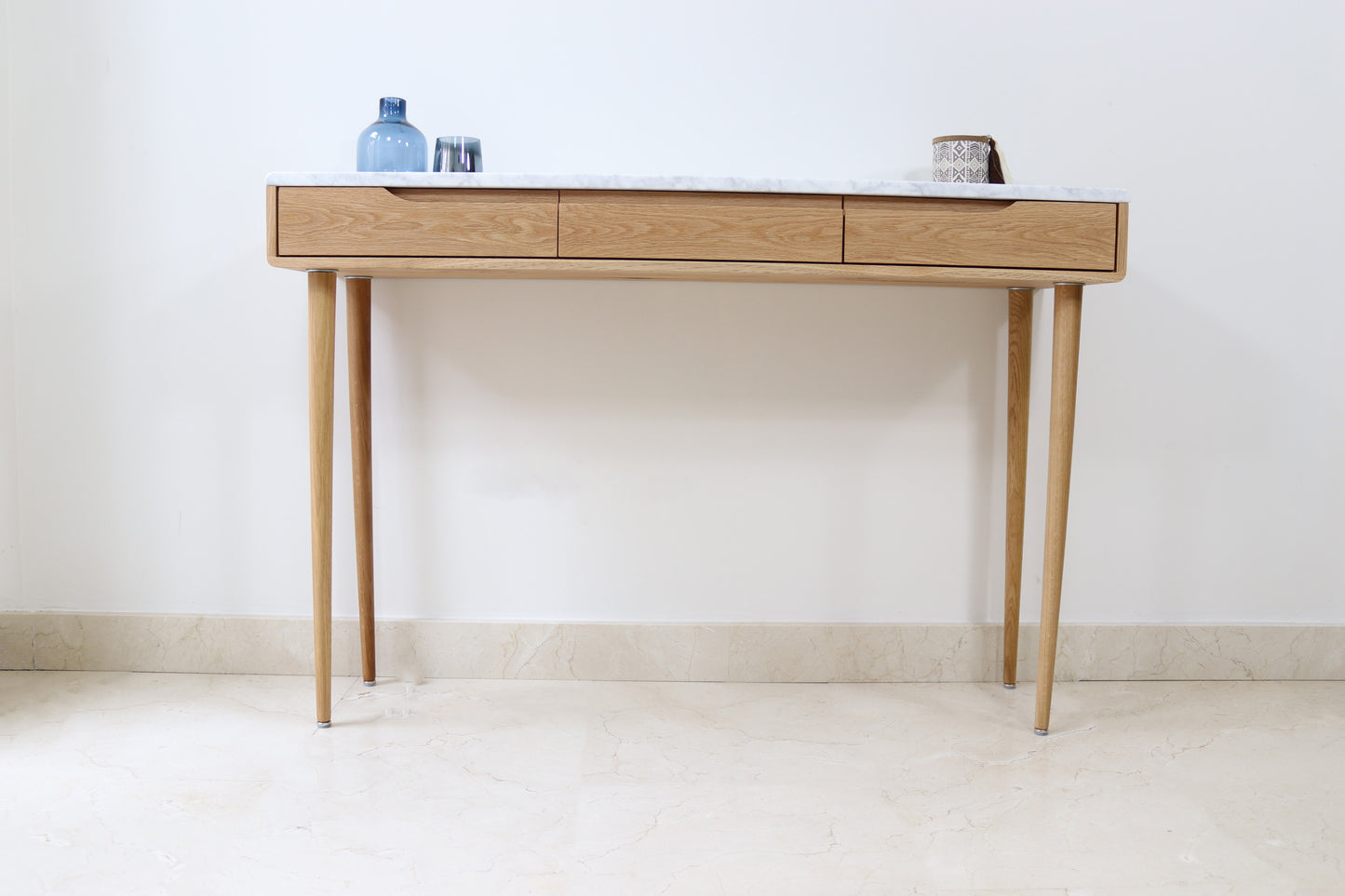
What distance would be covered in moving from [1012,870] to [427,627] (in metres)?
1.08

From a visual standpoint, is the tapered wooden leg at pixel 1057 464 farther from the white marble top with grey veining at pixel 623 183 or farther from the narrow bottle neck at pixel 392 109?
the narrow bottle neck at pixel 392 109

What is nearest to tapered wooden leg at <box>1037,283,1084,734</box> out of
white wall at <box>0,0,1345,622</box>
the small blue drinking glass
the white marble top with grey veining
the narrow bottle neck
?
the white marble top with grey veining

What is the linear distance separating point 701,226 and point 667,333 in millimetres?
419

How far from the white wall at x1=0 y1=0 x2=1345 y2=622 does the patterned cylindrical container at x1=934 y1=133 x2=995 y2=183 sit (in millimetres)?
151

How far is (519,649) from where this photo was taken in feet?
5.83

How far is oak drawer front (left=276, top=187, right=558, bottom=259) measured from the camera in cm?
135

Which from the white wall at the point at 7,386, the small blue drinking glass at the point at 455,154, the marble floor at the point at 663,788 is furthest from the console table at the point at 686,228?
the white wall at the point at 7,386

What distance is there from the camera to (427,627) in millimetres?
1779

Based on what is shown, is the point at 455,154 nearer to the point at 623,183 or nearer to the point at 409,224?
the point at 409,224

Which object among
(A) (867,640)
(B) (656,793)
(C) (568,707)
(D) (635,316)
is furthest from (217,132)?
(A) (867,640)

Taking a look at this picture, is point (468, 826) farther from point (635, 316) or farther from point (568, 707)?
point (635, 316)

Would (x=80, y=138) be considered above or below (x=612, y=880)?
above

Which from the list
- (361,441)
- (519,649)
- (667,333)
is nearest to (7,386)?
(361,441)

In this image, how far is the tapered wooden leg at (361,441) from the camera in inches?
65.1
